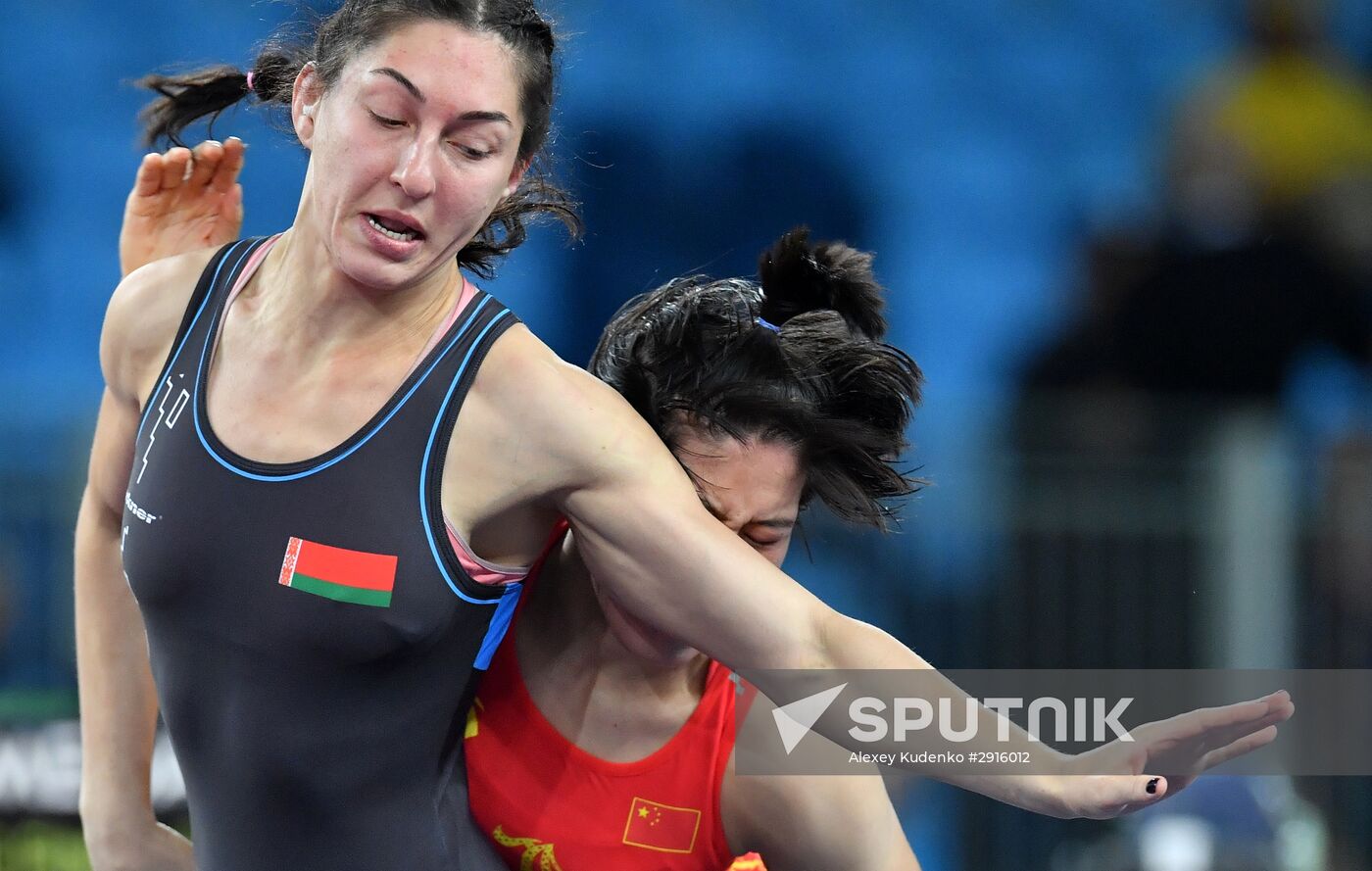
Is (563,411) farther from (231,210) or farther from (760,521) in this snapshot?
(231,210)

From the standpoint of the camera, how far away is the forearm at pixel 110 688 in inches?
89.4

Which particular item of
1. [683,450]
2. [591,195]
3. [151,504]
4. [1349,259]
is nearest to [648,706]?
[683,450]

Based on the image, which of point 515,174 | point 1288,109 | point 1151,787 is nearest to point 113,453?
point 515,174

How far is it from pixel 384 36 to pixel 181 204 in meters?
0.76

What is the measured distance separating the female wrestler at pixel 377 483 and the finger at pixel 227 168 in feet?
1.51

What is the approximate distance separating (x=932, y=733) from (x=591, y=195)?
339 cm

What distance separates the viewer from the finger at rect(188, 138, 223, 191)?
8.00 ft

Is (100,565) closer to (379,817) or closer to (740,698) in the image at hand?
(379,817)

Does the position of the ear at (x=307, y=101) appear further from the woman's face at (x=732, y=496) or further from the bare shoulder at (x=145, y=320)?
the woman's face at (x=732, y=496)

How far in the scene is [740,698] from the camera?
2293 millimetres

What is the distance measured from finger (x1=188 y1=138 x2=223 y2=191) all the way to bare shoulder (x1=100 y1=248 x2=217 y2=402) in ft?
Answer: 1.23

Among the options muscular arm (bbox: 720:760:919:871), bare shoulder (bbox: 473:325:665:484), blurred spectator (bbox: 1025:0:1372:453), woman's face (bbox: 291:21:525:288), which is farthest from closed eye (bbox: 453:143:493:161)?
blurred spectator (bbox: 1025:0:1372:453)

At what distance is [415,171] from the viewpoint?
177 centimetres

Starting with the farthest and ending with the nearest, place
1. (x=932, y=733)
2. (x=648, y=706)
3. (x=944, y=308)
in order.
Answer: (x=944, y=308), (x=648, y=706), (x=932, y=733)
